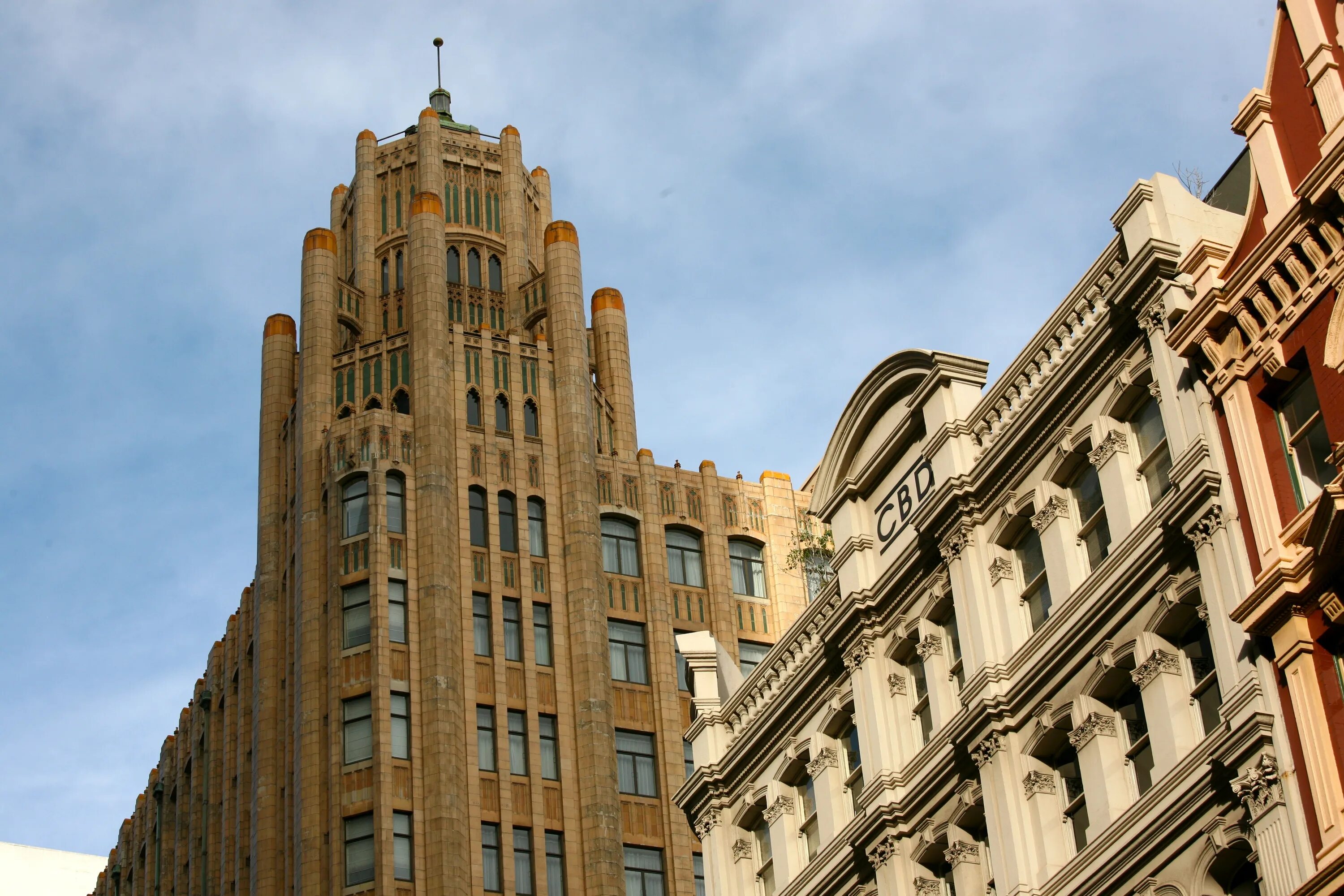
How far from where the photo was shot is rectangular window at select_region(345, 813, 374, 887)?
6141cm

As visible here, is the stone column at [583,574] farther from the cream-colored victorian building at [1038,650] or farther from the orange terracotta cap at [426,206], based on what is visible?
the cream-colored victorian building at [1038,650]

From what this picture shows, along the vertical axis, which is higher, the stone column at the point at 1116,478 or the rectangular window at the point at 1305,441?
the stone column at the point at 1116,478

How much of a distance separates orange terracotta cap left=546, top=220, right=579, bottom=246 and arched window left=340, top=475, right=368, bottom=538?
13.9 meters

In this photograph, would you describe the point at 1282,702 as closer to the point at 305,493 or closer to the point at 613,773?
the point at 613,773

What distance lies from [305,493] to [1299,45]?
1852 inches

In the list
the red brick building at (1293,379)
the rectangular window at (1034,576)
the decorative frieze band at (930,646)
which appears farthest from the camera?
the decorative frieze band at (930,646)

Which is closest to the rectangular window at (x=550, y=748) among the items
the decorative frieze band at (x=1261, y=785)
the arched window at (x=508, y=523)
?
the arched window at (x=508, y=523)

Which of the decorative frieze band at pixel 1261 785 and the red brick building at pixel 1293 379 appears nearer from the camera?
the red brick building at pixel 1293 379

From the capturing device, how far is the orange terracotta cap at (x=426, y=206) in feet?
247

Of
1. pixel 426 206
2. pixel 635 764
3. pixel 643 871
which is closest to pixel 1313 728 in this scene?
pixel 643 871

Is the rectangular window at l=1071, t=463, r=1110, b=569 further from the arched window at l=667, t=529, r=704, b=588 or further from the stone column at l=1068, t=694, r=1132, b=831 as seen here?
the arched window at l=667, t=529, r=704, b=588

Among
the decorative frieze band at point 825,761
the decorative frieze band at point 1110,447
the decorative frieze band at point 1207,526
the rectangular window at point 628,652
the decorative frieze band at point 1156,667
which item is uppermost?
the rectangular window at point 628,652

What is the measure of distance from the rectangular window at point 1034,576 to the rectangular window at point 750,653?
38.0 m

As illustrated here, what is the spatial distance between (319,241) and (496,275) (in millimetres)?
7248
